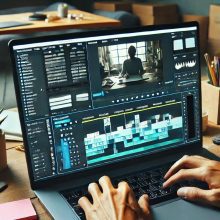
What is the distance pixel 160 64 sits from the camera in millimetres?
1009

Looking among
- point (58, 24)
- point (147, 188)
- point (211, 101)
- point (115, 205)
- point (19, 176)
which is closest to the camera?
point (115, 205)

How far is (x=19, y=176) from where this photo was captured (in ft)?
3.28

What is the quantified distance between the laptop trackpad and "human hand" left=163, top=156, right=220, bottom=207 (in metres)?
0.02

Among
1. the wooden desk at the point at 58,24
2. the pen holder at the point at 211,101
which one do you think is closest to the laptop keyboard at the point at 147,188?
the pen holder at the point at 211,101

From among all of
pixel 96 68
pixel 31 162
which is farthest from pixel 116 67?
pixel 31 162

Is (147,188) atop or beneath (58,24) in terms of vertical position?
beneath

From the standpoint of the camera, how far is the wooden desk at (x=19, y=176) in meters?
0.89

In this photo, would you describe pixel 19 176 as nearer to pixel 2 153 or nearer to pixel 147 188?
pixel 2 153

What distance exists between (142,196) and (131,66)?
1.08 ft

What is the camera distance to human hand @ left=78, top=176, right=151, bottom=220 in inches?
29.8

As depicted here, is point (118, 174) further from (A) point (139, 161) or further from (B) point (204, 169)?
(B) point (204, 169)

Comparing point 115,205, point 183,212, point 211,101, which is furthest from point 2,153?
point 211,101

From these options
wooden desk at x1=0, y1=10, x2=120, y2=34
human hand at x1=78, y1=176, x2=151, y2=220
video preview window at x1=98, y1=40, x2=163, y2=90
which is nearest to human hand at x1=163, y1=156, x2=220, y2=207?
human hand at x1=78, y1=176, x2=151, y2=220

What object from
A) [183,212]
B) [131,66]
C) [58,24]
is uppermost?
[131,66]
